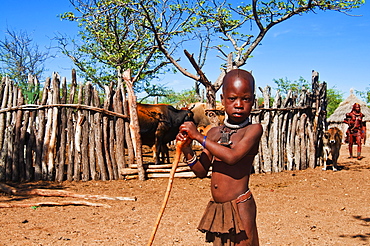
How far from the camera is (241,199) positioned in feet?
8.42

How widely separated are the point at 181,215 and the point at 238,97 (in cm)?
341

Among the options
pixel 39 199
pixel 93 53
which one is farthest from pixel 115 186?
pixel 93 53

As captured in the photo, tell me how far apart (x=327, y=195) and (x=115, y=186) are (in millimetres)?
4407

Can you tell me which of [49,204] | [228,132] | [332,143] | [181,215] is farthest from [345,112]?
[228,132]

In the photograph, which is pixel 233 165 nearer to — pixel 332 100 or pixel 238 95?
A: pixel 238 95

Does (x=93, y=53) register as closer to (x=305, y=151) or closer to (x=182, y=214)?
(x=305, y=151)

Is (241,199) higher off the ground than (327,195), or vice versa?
(241,199)

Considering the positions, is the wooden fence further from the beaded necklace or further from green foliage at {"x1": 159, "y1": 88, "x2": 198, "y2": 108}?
green foliage at {"x1": 159, "y1": 88, "x2": 198, "y2": 108}

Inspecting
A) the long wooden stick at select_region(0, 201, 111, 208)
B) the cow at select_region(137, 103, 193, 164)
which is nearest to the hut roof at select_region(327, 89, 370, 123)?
the cow at select_region(137, 103, 193, 164)

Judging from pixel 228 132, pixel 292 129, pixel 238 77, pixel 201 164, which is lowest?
pixel 292 129

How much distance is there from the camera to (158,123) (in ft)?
31.7

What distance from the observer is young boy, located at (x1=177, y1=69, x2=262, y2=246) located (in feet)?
8.22

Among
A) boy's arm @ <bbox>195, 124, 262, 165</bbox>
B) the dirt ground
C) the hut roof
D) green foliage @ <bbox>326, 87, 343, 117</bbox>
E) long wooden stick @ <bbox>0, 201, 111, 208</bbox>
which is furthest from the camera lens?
green foliage @ <bbox>326, 87, 343, 117</bbox>

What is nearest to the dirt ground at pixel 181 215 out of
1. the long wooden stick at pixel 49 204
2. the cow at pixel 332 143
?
the long wooden stick at pixel 49 204
